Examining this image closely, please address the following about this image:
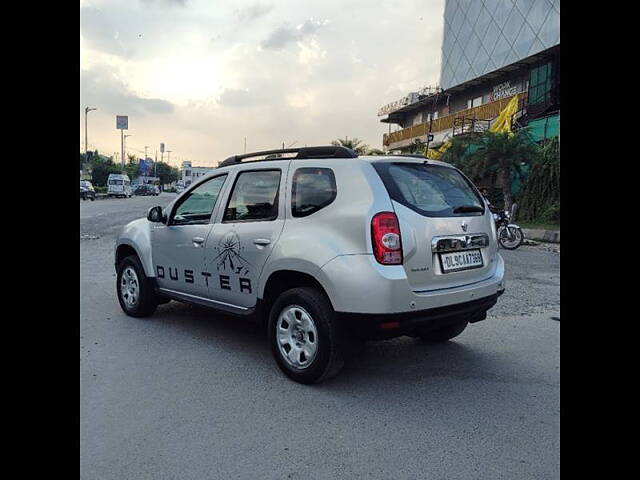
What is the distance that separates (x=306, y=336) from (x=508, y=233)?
1046cm

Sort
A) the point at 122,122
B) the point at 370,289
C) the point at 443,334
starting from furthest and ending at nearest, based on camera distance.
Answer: the point at 122,122
the point at 443,334
the point at 370,289

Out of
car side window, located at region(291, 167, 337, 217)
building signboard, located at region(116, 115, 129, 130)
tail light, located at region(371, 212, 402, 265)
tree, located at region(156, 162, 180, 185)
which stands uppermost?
building signboard, located at region(116, 115, 129, 130)

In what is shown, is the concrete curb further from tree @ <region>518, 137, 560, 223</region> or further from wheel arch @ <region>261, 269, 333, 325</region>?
wheel arch @ <region>261, 269, 333, 325</region>

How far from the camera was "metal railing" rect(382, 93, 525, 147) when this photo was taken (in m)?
31.9

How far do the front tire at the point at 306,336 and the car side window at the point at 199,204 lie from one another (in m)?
1.40

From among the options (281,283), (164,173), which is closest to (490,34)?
(281,283)

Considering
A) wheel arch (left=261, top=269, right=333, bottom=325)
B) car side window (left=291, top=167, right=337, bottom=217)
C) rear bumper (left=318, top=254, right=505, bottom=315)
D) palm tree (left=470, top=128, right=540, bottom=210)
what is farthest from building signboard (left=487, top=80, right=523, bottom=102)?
rear bumper (left=318, top=254, right=505, bottom=315)

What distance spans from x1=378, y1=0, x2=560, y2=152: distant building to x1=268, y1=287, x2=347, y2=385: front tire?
70.0ft

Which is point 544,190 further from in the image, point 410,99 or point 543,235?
point 410,99

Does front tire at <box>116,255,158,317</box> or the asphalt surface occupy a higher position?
front tire at <box>116,255,158,317</box>

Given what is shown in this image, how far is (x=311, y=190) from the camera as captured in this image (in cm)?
392
